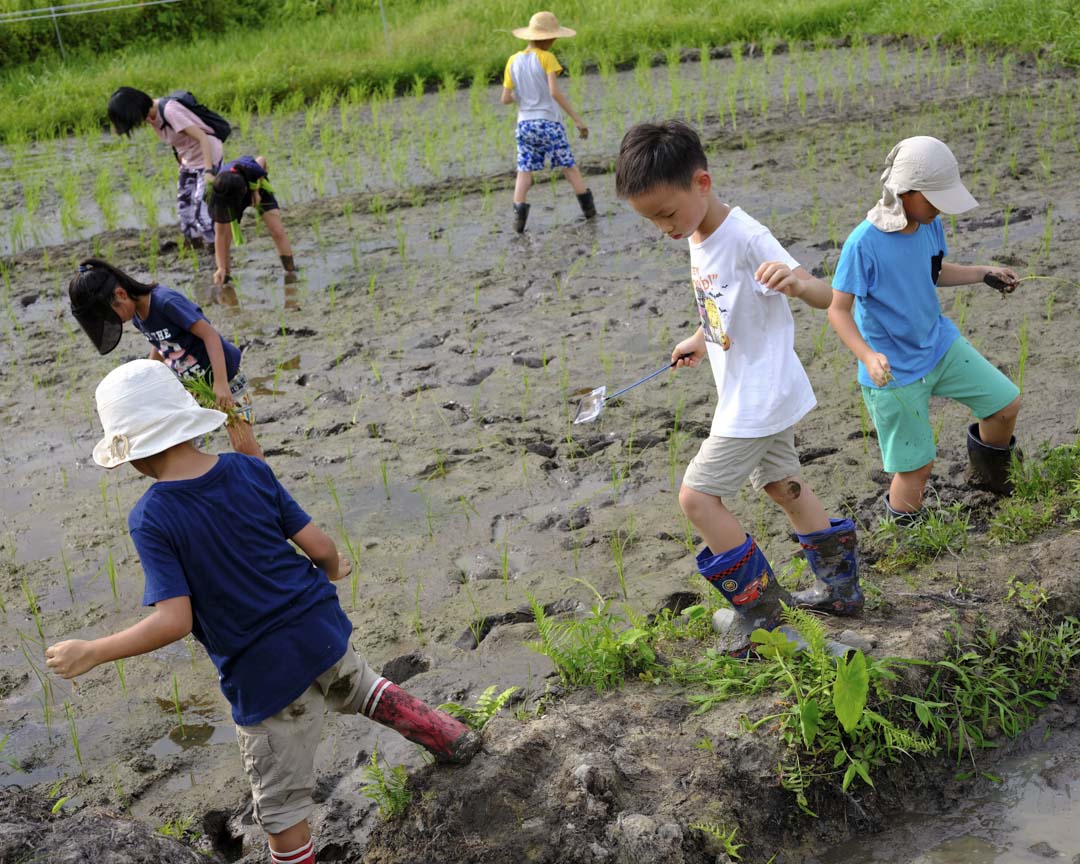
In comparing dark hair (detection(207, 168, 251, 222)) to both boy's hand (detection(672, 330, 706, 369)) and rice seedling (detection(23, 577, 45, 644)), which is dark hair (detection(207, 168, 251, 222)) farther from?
boy's hand (detection(672, 330, 706, 369))

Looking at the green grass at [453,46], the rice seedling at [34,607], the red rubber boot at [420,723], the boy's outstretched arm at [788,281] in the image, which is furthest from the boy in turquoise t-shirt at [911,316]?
the green grass at [453,46]

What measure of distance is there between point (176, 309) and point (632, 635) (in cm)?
208

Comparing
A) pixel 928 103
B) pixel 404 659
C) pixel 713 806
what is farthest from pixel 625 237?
pixel 713 806

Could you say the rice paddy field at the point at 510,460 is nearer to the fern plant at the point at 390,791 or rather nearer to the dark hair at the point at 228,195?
the fern plant at the point at 390,791

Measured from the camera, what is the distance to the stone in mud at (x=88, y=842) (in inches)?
92.6

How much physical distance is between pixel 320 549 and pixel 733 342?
1.12 m

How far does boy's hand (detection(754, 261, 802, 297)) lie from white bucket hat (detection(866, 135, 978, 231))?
2.57 ft

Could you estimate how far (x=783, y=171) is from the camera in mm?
7680

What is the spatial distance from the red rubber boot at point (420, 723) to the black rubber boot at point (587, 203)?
5.31 m

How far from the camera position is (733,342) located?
2.76m

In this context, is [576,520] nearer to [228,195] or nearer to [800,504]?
[800,504]

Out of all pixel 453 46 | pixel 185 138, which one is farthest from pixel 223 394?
pixel 453 46

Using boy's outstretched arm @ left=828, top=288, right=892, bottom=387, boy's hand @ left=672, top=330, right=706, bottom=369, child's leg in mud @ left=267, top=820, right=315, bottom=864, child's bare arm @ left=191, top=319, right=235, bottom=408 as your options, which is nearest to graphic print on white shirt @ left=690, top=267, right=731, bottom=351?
boy's hand @ left=672, top=330, right=706, bottom=369

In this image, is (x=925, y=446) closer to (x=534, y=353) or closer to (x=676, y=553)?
(x=676, y=553)
